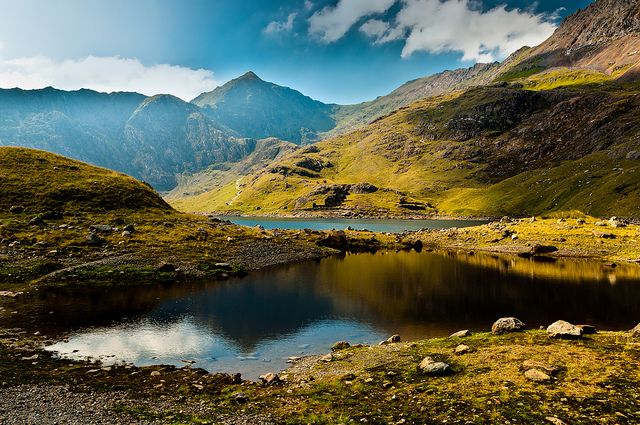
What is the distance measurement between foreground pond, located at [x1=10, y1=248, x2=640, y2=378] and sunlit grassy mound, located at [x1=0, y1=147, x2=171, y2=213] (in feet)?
144

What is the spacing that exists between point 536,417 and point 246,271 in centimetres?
6799

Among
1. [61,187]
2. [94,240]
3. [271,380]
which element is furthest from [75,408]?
[61,187]

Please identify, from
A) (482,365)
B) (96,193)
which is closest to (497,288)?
(482,365)

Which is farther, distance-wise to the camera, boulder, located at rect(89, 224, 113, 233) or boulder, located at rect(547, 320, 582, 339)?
boulder, located at rect(89, 224, 113, 233)

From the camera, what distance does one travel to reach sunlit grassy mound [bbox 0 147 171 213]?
300 feet

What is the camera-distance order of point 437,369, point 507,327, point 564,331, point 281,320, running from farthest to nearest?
point 281,320 → point 507,327 → point 564,331 → point 437,369

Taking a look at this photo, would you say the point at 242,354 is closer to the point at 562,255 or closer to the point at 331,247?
the point at 331,247

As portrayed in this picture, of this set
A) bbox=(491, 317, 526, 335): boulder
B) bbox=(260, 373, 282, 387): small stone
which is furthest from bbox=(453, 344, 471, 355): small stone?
bbox=(260, 373, 282, 387): small stone

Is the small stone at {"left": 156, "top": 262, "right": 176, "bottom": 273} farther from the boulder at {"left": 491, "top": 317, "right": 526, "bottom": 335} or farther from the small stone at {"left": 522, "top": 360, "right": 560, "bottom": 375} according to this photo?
the small stone at {"left": 522, "top": 360, "right": 560, "bottom": 375}

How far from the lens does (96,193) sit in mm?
100688

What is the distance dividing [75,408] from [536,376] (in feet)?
92.9

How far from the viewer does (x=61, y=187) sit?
9794 centimetres

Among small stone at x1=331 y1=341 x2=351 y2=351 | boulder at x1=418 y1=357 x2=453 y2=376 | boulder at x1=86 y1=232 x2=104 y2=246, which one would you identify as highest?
boulder at x1=86 y1=232 x2=104 y2=246

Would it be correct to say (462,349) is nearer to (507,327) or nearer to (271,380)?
(507,327)
